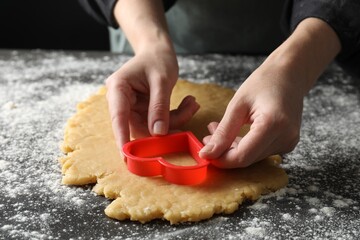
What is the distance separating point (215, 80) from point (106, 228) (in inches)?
25.9

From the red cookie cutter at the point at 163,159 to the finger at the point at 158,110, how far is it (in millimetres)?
18

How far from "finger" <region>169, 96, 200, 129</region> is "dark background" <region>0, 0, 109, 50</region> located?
116cm

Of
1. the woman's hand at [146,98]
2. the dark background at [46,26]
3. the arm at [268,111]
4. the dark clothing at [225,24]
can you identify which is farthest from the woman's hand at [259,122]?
the dark background at [46,26]

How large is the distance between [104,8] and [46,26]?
84 cm

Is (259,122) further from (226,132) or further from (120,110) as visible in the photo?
(120,110)

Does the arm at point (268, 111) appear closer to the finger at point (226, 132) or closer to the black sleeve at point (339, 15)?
the finger at point (226, 132)

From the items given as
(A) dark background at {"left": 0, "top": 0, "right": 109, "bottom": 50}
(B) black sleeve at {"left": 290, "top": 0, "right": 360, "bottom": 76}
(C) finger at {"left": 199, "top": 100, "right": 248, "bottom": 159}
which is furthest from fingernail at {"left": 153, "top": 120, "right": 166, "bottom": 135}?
(A) dark background at {"left": 0, "top": 0, "right": 109, "bottom": 50}

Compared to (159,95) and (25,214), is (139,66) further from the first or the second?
(25,214)

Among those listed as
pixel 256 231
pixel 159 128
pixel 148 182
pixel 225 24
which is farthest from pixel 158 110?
pixel 225 24

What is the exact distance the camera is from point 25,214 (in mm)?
923

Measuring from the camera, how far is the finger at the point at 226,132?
0.94 m

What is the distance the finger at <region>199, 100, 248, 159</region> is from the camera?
94 cm

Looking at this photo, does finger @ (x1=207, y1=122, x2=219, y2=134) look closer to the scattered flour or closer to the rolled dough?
the rolled dough

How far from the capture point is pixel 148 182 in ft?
3.17
